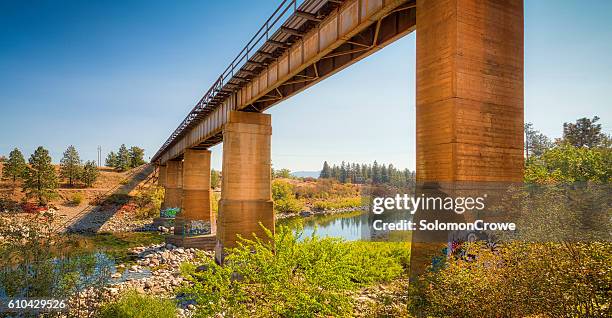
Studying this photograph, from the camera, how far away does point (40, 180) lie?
5566 cm

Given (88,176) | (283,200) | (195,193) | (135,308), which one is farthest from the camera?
(283,200)

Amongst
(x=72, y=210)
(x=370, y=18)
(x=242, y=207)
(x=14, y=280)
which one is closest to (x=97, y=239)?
(x=72, y=210)

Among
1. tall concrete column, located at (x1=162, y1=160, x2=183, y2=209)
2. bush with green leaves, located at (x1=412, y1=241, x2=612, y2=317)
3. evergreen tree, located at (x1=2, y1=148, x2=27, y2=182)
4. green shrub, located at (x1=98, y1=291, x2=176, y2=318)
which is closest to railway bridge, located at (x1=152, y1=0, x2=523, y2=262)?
bush with green leaves, located at (x1=412, y1=241, x2=612, y2=317)

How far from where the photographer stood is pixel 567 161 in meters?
45.2

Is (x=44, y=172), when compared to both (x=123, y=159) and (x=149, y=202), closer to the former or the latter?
(x=149, y=202)

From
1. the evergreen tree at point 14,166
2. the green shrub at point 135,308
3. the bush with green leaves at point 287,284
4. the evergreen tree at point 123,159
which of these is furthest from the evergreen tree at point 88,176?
the bush with green leaves at point 287,284

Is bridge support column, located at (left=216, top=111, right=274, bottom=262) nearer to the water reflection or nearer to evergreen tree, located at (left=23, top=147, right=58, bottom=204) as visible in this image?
the water reflection

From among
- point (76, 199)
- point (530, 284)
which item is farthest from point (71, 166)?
point (530, 284)

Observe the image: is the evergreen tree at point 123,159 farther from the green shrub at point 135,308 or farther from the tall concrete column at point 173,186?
the green shrub at point 135,308

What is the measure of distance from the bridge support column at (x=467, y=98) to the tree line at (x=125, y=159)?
341ft

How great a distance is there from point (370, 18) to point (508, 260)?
29.8ft

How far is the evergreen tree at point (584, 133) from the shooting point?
67.4 meters

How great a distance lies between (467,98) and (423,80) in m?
1.31

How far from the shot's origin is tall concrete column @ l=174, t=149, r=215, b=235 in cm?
3706
